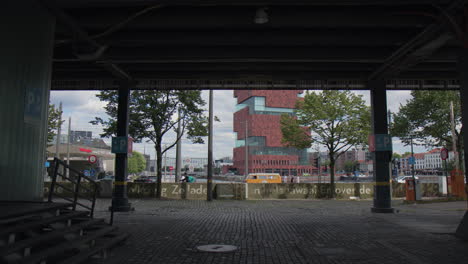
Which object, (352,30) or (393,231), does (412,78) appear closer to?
(352,30)

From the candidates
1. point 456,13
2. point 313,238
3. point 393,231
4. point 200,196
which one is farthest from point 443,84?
point 200,196

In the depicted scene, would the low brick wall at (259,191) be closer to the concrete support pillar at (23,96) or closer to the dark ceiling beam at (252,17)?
the dark ceiling beam at (252,17)

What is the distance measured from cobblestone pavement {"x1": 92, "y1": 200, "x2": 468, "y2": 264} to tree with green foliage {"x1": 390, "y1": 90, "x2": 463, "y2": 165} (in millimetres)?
17445

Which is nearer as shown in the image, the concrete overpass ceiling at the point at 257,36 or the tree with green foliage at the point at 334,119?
the concrete overpass ceiling at the point at 257,36

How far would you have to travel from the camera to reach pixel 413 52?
13.0 meters

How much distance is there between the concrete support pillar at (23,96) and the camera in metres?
7.76

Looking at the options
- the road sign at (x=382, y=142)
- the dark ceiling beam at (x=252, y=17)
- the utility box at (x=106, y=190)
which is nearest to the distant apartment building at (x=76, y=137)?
the utility box at (x=106, y=190)

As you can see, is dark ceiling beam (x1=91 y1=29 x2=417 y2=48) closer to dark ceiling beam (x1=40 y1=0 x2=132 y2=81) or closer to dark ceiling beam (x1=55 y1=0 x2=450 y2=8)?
dark ceiling beam (x1=40 y1=0 x2=132 y2=81)

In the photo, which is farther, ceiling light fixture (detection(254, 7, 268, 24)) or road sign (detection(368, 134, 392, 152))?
road sign (detection(368, 134, 392, 152))

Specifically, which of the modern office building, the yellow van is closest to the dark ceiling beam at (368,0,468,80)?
the yellow van

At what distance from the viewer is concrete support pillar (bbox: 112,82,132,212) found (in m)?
16.5

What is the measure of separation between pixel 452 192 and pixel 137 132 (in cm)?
2231

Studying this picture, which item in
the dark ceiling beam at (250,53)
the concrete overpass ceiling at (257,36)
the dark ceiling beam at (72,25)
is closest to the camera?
the dark ceiling beam at (72,25)

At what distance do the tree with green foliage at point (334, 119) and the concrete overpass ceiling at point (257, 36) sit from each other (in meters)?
11.9
